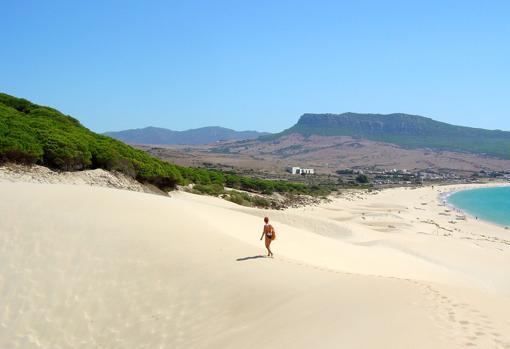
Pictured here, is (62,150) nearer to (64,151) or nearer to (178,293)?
(64,151)

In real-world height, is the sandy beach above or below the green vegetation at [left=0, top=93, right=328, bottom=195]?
below

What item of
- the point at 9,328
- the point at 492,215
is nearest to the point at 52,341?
the point at 9,328

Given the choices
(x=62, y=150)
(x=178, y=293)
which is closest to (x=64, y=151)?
(x=62, y=150)

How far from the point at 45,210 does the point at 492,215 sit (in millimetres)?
64468

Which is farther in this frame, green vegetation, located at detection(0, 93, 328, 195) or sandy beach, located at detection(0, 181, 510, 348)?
green vegetation, located at detection(0, 93, 328, 195)

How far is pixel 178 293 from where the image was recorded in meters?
9.97

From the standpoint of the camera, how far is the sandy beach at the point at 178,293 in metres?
7.80

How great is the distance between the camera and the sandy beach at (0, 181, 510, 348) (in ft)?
25.6

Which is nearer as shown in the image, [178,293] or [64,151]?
[178,293]

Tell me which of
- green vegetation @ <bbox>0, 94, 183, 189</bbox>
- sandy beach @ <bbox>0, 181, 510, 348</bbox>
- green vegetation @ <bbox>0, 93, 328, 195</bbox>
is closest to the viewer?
sandy beach @ <bbox>0, 181, 510, 348</bbox>

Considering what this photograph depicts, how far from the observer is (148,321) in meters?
9.09

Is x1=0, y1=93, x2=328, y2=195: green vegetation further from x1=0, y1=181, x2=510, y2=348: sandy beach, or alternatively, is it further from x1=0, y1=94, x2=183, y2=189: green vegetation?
x1=0, y1=181, x2=510, y2=348: sandy beach

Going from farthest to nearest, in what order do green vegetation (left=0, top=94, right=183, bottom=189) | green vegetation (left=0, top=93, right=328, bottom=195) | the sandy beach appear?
green vegetation (left=0, top=93, right=328, bottom=195) < green vegetation (left=0, top=94, right=183, bottom=189) < the sandy beach

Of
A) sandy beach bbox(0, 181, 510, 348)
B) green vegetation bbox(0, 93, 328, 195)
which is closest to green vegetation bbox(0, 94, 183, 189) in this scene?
green vegetation bbox(0, 93, 328, 195)
